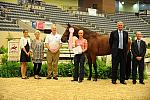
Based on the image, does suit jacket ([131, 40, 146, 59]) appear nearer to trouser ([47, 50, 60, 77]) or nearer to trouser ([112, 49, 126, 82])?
trouser ([112, 49, 126, 82])

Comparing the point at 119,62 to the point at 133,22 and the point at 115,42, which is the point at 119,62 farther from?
the point at 133,22

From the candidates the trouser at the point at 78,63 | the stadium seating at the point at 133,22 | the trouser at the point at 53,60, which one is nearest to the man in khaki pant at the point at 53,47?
the trouser at the point at 53,60

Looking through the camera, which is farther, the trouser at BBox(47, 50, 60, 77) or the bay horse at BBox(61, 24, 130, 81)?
the trouser at BBox(47, 50, 60, 77)

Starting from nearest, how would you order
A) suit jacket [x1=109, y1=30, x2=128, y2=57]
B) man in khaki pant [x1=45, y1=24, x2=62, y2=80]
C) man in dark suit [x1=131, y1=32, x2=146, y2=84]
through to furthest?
suit jacket [x1=109, y1=30, x2=128, y2=57]
man in dark suit [x1=131, y1=32, x2=146, y2=84]
man in khaki pant [x1=45, y1=24, x2=62, y2=80]

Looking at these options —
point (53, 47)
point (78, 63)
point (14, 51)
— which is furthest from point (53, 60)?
point (14, 51)

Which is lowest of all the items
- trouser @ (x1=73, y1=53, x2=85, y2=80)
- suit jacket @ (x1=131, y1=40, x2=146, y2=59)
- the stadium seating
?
trouser @ (x1=73, y1=53, x2=85, y2=80)

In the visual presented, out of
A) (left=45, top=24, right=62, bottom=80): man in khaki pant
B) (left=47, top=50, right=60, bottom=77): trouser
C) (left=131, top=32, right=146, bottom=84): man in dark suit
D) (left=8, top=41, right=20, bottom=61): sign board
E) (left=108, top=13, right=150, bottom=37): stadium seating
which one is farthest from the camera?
(left=108, top=13, right=150, bottom=37): stadium seating

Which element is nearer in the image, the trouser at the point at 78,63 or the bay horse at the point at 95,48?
the trouser at the point at 78,63

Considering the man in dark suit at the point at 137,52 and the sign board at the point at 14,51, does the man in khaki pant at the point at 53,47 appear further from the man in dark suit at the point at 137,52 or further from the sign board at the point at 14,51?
the man in dark suit at the point at 137,52

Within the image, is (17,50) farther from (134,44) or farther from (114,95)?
(114,95)

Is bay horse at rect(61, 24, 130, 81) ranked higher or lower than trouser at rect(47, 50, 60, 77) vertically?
higher

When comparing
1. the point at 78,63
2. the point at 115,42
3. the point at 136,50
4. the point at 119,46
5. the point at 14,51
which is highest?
the point at 115,42

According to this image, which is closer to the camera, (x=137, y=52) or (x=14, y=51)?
(x=137, y=52)

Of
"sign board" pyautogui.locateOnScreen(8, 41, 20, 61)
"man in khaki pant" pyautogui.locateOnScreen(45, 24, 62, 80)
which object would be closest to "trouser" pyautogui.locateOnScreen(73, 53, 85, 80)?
"man in khaki pant" pyautogui.locateOnScreen(45, 24, 62, 80)
